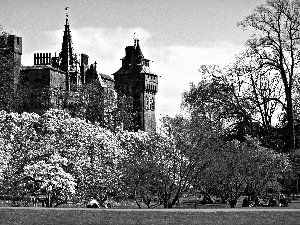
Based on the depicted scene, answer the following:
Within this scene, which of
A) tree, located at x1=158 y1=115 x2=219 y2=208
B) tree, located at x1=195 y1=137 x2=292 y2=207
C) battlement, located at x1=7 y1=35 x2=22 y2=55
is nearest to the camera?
tree, located at x1=158 y1=115 x2=219 y2=208

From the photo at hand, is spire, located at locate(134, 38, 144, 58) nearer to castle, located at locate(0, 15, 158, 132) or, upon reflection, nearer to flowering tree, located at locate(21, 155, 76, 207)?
castle, located at locate(0, 15, 158, 132)

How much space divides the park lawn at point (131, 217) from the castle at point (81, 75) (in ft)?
214

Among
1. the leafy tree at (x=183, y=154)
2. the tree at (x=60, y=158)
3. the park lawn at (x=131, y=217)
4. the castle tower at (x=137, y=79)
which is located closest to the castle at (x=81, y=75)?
the castle tower at (x=137, y=79)

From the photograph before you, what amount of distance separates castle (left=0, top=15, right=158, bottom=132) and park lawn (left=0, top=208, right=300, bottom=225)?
6537 centimetres

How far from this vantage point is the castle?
112 m

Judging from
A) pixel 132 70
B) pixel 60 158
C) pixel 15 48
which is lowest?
pixel 60 158

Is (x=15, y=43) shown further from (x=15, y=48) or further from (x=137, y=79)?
(x=137, y=79)

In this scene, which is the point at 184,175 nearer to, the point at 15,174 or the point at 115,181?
the point at 115,181

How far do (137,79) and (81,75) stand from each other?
28.2m

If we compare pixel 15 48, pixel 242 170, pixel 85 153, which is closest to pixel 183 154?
pixel 242 170

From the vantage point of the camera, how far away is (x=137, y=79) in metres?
159

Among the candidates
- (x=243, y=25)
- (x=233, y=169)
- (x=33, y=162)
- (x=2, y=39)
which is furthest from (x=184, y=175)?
(x=2, y=39)

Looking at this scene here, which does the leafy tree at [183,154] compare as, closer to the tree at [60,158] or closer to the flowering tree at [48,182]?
the tree at [60,158]

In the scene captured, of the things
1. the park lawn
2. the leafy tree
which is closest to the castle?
the leafy tree
